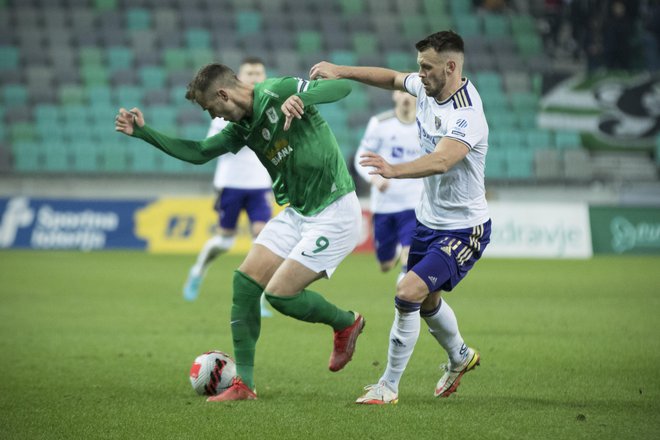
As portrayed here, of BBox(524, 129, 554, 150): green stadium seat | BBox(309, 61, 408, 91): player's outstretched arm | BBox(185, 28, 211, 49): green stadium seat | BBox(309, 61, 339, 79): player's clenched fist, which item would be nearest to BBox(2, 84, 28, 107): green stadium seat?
BBox(185, 28, 211, 49): green stadium seat

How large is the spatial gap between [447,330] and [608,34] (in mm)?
21278

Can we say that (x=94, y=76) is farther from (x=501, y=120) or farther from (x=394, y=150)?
(x=394, y=150)

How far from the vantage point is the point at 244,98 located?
6.41 meters

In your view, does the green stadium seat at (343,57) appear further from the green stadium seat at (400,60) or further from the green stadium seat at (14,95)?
the green stadium seat at (14,95)

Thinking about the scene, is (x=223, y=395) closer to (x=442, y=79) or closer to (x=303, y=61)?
(x=442, y=79)

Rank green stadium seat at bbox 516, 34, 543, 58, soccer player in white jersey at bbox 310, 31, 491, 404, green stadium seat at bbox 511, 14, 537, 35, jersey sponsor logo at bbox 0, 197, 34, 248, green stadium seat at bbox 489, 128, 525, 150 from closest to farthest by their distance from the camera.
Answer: soccer player in white jersey at bbox 310, 31, 491, 404 → jersey sponsor logo at bbox 0, 197, 34, 248 → green stadium seat at bbox 489, 128, 525, 150 → green stadium seat at bbox 516, 34, 543, 58 → green stadium seat at bbox 511, 14, 537, 35

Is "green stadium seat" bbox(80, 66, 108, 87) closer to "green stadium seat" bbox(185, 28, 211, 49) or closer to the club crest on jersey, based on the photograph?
"green stadium seat" bbox(185, 28, 211, 49)

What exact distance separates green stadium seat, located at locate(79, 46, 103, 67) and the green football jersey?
766 inches

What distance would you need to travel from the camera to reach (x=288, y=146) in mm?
6555

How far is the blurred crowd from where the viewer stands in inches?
1035

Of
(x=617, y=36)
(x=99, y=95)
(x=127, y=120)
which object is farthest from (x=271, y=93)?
(x=617, y=36)

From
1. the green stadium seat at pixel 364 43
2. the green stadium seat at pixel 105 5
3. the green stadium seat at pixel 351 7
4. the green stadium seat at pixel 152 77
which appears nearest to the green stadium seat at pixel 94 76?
the green stadium seat at pixel 152 77

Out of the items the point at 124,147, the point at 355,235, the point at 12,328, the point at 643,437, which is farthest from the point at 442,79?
the point at 124,147

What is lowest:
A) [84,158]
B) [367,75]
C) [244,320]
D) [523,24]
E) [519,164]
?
[519,164]
